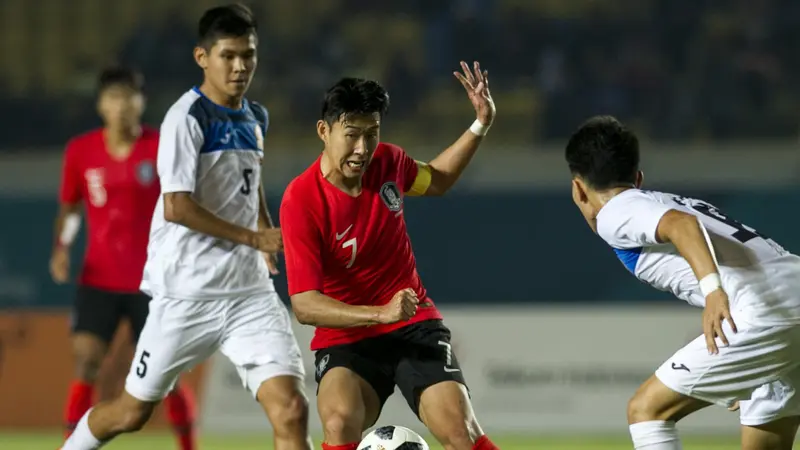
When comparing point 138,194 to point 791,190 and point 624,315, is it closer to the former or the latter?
point 624,315

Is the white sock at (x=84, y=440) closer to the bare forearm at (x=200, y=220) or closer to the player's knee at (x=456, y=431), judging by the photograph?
the bare forearm at (x=200, y=220)

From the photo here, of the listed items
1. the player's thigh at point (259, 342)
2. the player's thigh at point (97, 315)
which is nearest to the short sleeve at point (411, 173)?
the player's thigh at point (259, 342)

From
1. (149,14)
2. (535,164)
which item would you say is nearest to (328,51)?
(149,14)

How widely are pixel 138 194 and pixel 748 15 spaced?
352 inches

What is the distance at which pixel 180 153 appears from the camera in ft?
18.4

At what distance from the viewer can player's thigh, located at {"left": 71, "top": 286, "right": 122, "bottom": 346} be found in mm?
7453

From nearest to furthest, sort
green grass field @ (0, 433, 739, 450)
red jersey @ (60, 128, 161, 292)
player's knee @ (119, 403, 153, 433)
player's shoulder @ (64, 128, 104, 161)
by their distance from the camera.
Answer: player's knee @ (119, 403, 153, 433) → red jersey @ (60, 128, 161, 292) → player's shoulder @ (64, 128, 104, 161) → green grass field @ (0, 433, 739, 450)

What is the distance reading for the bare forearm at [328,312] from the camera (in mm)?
4762

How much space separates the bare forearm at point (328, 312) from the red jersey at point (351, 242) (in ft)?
0.20

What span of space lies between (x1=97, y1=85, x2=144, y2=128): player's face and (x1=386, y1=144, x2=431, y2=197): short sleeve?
2.74m

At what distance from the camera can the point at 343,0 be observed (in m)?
15.2

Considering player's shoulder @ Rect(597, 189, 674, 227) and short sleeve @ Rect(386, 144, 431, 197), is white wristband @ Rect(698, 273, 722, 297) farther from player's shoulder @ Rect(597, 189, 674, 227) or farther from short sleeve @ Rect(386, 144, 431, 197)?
short sleeve @ Rect(386, 144, 431, 197)

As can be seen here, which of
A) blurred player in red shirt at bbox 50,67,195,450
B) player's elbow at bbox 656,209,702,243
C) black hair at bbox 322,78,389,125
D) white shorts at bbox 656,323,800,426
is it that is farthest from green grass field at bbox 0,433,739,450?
player's elbow at bbox 656,209,702,243

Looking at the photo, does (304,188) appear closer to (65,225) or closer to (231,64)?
(231,64)
